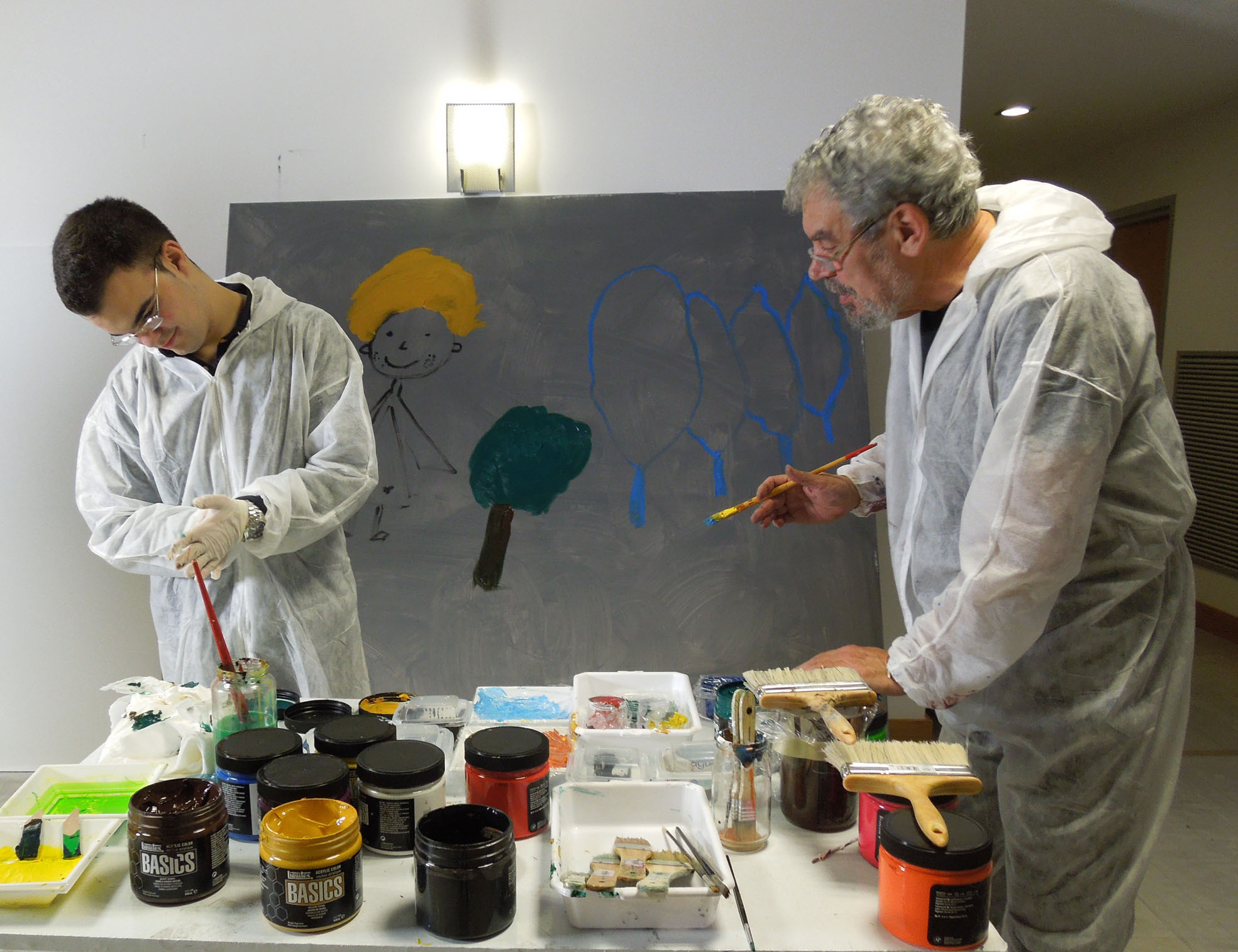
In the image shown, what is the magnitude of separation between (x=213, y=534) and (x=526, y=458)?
1295mm

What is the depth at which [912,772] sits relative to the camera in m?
1.07

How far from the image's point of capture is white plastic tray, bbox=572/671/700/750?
4.30ft

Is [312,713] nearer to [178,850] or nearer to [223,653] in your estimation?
[223,653]

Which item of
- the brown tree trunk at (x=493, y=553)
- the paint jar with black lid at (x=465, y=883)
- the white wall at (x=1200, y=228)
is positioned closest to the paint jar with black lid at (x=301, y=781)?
the paint jar with black lid at (x=465, y=883)

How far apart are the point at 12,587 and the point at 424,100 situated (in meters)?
2.04

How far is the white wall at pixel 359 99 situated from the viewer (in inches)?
108

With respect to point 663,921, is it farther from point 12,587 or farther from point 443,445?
point 12,587

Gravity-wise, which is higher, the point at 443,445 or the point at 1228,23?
the point at 1228,23

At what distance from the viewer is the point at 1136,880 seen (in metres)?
1.26

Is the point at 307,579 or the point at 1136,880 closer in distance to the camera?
the point at 1136,880

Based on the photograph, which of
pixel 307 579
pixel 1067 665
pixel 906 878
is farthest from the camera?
pixel 307 579

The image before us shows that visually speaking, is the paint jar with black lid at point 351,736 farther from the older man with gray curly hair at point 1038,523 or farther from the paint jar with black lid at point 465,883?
the older man with gray curly hair at point 1038,523

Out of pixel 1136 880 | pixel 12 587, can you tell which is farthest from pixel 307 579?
pixel 12 587

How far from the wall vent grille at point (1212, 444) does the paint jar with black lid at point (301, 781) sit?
4.74 m
